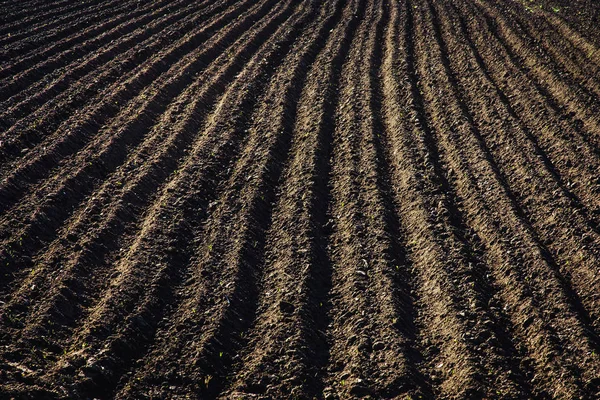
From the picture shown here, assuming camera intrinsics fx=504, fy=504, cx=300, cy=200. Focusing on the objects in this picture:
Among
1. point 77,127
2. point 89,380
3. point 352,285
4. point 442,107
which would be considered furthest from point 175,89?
point 89,380

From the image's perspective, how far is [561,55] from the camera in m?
12.6

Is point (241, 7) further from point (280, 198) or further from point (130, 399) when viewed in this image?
point (130, 399)

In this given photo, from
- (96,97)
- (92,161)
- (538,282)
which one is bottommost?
(538,282)

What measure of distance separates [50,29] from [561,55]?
532 inches

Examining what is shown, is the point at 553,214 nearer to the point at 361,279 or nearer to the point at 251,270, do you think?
the point at 361,279

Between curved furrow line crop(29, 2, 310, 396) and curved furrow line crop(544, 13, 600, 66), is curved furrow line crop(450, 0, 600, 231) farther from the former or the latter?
curved furrow line crop(29, 2, 310, 396)

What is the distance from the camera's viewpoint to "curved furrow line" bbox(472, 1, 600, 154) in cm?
927

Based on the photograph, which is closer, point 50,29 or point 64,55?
point 64,55

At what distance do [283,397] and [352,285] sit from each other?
171 centimetres

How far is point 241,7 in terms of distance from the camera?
675 inches

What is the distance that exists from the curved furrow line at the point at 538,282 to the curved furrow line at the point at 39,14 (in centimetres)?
1232

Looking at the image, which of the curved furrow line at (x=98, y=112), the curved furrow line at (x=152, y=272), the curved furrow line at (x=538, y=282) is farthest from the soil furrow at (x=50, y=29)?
the curved furrow line at (x=538, y=282)

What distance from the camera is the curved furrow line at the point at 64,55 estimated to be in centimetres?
1062

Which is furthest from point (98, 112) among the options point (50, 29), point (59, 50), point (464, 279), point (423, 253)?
point (464, 279)
